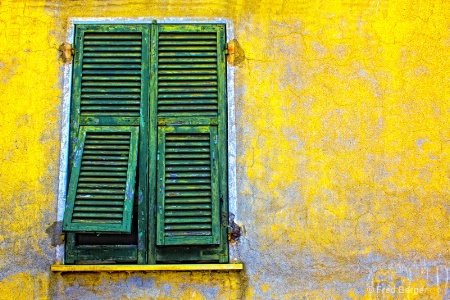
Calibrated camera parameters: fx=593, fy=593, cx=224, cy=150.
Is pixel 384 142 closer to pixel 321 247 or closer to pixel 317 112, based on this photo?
pixel 317 112

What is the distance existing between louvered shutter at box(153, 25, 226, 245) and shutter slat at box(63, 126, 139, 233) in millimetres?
197

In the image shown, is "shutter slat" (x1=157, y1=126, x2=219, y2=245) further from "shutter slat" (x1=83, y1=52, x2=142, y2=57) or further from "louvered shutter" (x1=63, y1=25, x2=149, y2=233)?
"shutter slat" (x1=83, y1=52, x2=142, y2=57)

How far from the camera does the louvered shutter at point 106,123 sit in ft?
11.5

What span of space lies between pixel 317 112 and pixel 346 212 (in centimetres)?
67

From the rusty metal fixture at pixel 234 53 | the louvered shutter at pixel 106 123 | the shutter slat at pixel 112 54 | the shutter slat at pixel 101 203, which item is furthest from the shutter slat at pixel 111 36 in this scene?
the shutter slat at pixel 101 203

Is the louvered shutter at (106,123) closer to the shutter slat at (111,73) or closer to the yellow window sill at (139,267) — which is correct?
the shutter slat at (111,73)

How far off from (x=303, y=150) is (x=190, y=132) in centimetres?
73

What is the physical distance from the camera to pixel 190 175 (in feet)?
12.0

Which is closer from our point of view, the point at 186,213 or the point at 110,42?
the point at 186,213

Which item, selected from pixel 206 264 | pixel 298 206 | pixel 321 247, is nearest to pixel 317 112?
pixel 298 206

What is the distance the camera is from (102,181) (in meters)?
3.59

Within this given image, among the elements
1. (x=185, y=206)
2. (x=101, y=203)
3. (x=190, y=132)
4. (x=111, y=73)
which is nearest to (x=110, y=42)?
(x=111, y=73)

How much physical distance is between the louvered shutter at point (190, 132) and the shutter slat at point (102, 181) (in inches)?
7.8

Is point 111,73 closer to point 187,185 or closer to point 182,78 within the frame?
point 182,78
